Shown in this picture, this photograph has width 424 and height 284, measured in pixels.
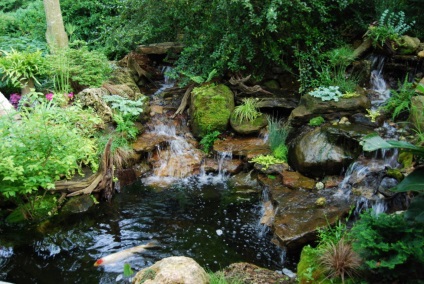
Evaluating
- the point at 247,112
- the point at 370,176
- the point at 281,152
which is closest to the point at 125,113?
the point at 247,112

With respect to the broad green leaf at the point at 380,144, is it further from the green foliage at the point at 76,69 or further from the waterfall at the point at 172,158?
the green foliage at the point at 76,69

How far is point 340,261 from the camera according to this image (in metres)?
3.15

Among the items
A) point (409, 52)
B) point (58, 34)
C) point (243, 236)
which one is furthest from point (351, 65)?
point (58, 34)

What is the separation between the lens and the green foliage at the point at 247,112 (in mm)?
7488

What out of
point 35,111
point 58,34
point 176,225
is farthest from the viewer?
point 58,34

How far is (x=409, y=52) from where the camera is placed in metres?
7.55

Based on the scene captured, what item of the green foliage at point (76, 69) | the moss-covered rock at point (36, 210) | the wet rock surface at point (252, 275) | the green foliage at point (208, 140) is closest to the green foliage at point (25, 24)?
the green foliage at point (76, 69)

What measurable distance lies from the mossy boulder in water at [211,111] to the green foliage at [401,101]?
10.2 feet

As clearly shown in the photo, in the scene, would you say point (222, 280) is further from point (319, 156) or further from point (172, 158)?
point (172, 158)

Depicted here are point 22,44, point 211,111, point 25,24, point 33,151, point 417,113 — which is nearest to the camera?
point 33,151

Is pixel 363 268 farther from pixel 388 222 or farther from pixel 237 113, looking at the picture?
pixel 237 113

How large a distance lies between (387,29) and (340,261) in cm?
607

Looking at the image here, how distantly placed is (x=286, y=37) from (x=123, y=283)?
6001mm

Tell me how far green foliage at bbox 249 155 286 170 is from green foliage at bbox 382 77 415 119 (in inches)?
87.1
